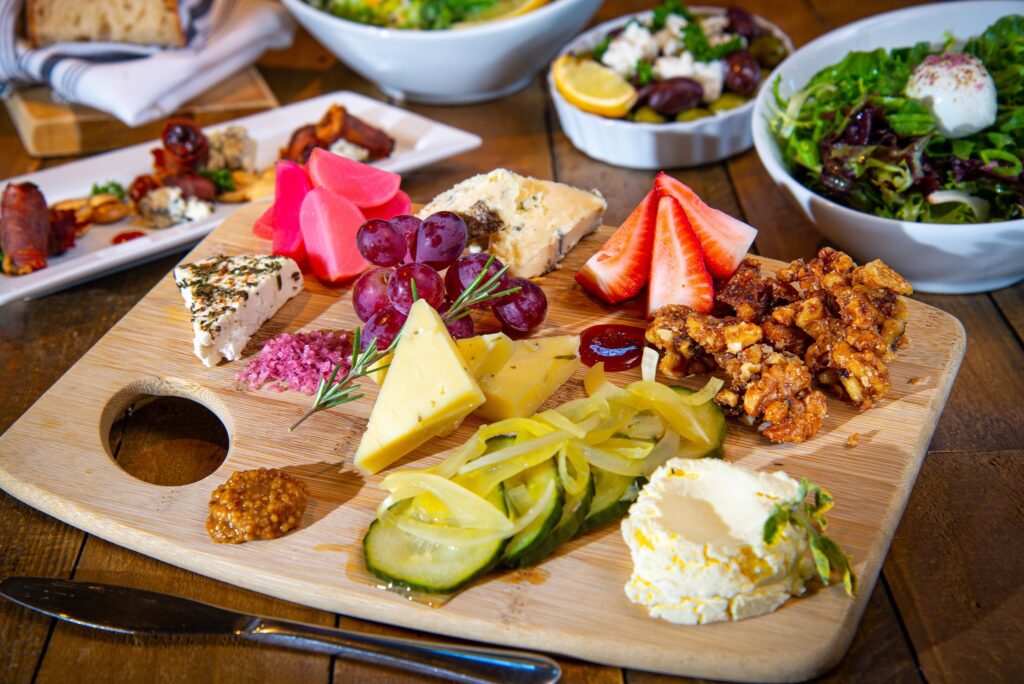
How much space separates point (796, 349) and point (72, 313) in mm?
1943

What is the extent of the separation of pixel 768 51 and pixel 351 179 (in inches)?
62.8

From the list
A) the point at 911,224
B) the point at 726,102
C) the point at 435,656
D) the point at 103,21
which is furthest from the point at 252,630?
the point at 103,21

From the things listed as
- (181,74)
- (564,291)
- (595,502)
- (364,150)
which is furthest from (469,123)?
(595,502)

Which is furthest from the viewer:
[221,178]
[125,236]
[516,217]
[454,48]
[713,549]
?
[454,48]

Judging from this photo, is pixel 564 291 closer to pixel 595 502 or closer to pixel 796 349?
pixel 796 349

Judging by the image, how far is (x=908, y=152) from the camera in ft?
7.72

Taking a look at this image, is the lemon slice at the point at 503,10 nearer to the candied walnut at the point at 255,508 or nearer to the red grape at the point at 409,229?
the red grape at the point at 409,229

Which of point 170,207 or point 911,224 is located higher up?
point 911,224

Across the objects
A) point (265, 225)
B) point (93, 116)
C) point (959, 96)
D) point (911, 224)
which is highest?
point (959, 96)

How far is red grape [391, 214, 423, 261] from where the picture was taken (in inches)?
87.2

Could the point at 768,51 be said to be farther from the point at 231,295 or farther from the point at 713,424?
the point at 231,295

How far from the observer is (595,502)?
5.50 ft

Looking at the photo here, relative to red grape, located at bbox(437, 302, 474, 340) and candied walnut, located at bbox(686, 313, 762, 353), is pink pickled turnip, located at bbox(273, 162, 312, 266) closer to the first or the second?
red grape, located at bbox(437, 302, 474, 340)

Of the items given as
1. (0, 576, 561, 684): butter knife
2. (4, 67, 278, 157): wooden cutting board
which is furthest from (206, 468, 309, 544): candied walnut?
(4, 67, 278, 157): wooden cutting board
